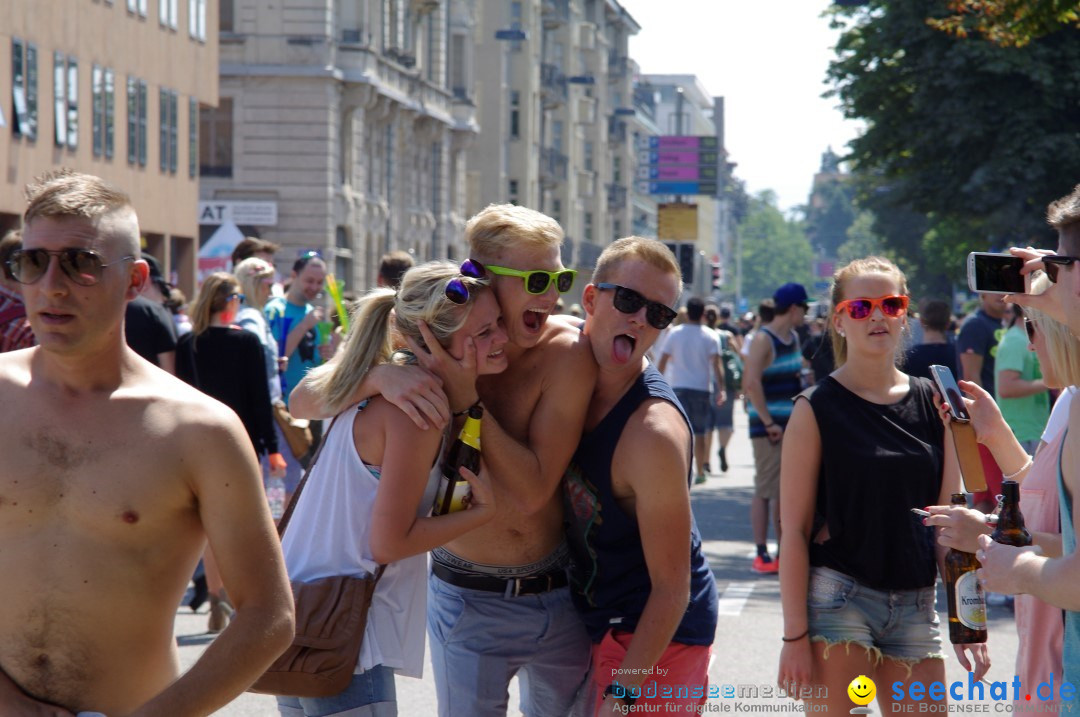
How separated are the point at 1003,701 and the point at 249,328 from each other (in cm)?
467

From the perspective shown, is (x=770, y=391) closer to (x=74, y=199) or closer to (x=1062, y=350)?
(x=1062, y=350)

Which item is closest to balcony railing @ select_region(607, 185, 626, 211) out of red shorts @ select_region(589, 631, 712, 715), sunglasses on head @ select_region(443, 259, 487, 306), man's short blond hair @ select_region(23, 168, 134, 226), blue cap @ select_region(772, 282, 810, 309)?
blue cap @ select_region(772, 282, 810, 309)

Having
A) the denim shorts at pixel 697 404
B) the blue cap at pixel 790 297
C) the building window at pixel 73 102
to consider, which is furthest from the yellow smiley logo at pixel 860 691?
the building window at pixel 73 102

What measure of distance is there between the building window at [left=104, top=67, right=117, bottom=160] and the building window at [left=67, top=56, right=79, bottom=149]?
1.51m

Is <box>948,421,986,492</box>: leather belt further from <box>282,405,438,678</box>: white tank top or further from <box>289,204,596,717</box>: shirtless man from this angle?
<box>282,405,438,678</box>: white tank top

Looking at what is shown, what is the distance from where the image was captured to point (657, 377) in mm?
4160

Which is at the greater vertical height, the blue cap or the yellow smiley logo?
the blue cap

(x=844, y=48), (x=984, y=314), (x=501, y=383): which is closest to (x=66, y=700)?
(x=501, y=383)

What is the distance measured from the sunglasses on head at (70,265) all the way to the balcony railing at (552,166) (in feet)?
242

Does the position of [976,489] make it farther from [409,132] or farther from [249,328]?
[409,132]

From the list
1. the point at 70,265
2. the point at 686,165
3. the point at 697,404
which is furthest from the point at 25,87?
the point at 70,265

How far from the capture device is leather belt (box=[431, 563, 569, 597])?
13.3ft

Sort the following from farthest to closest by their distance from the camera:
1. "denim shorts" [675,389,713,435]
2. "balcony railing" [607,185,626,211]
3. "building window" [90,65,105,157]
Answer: "balcony railing" [607,185,626,211], "building window" [90,65,105,157], "denim shorts" [675,389,713,435]

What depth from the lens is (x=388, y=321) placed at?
4.01 metres
